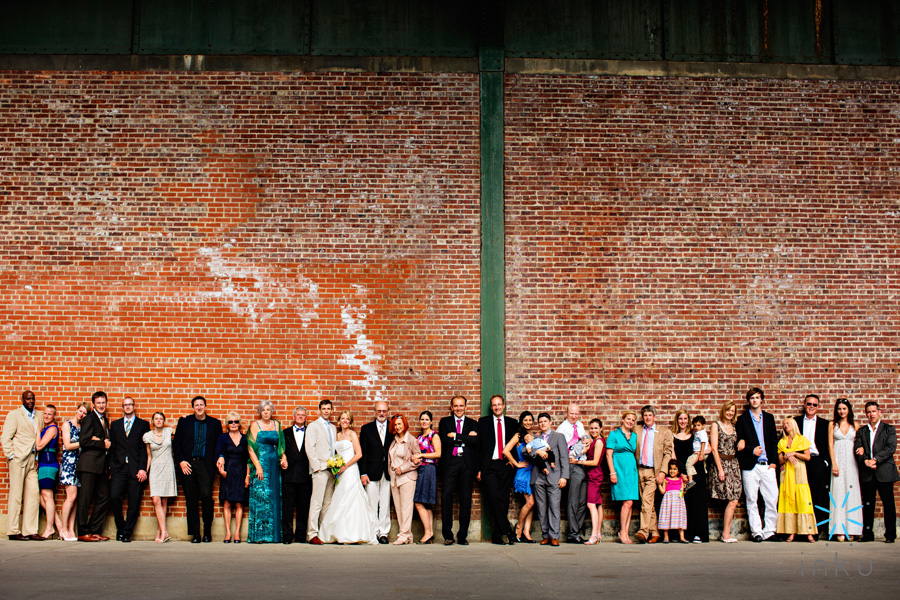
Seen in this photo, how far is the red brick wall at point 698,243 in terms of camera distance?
430 inches

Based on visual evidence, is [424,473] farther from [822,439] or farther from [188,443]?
[822,439]

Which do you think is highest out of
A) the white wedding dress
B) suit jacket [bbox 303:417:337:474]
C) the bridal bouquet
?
suit jacket [bbox 303:417:337:474]

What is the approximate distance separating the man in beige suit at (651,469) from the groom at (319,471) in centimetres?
402

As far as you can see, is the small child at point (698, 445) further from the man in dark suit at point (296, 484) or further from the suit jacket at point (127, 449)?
the suit jacket at point (127, 449)

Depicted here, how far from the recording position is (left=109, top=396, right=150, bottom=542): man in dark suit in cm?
1020

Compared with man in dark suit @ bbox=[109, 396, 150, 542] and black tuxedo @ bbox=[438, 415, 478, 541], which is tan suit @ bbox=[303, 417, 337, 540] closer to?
black tuxedo @ bbox=[438, 415, 478, 541]

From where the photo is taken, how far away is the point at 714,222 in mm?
11195

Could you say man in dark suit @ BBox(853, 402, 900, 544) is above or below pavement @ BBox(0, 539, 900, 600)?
above

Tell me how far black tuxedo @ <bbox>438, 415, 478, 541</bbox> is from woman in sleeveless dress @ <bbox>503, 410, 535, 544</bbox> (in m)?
0.49

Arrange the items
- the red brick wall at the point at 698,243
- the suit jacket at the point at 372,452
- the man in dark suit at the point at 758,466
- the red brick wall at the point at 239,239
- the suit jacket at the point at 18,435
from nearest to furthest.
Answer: the suit jacket at the point at 18,435 < the suit jacket at the point at 372,452 < the man in dark suit at the point at 758,466 < the red brick wall at the point at 239,239 < the red brick wall at the point at 698,243

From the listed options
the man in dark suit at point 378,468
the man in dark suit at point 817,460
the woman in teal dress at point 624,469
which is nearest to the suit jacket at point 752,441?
the man in dark suit at point 817,460

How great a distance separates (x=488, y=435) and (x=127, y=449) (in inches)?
184

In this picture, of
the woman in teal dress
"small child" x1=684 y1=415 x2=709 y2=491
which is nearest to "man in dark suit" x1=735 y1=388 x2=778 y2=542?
"small child" x1=684 y1=415 x2=709 y2=491

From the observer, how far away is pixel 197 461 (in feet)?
33.6
